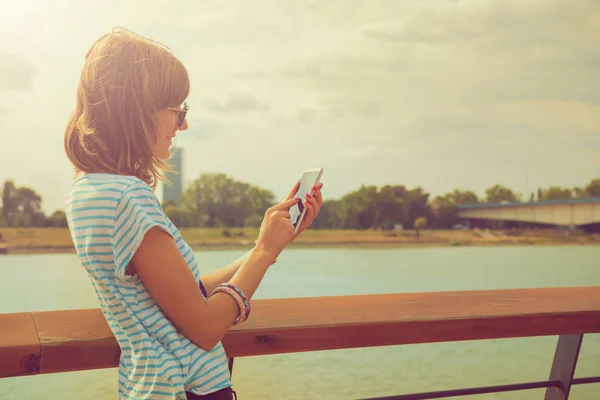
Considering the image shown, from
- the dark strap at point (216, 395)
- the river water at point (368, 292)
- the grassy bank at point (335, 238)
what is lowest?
the river water at point (368, 292)

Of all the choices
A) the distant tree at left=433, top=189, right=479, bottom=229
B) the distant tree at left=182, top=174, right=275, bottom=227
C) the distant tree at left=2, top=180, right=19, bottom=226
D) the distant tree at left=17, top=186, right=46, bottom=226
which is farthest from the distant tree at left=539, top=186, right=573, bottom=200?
the distant tree at left=2, top=180, right=19, bottom=226

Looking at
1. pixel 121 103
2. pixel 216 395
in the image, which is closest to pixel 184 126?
pixel 121 103

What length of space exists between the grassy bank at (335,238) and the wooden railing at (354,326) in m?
44.6

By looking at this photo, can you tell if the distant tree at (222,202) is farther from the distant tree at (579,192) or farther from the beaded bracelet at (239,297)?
the beaded bracelet at (239,297)

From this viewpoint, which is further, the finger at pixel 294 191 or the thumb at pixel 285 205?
the finger at pixel 294 191

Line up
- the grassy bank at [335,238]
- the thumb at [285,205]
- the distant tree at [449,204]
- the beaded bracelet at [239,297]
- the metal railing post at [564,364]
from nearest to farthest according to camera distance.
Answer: the beaded bracelet at [239,297], the thumb at [285,205], the metal railing post at [564,364], the grassy bank at [335,238], the distant tree at [449,204]

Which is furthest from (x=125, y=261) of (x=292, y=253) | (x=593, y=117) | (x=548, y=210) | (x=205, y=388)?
(x=593, y=117)

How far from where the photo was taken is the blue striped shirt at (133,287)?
40.3 inches

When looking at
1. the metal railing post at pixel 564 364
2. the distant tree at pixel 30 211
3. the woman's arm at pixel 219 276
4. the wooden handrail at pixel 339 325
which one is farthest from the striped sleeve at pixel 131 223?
the distant tree at pixel 30 211

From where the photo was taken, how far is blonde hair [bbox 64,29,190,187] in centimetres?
108

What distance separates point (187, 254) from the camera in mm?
1090

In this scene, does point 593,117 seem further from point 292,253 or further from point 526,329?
point 526,329

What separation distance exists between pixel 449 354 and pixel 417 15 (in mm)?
51288

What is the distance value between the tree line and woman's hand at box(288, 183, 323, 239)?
1803 inches
